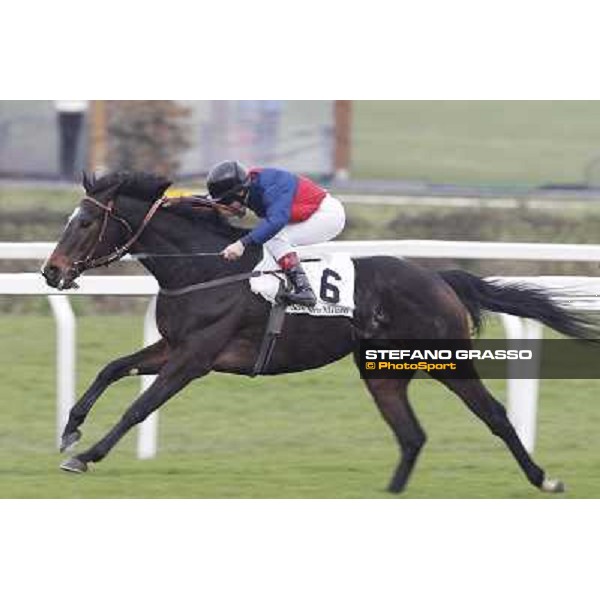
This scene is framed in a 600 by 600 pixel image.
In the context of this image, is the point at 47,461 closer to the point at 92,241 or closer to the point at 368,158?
the point at 92,241

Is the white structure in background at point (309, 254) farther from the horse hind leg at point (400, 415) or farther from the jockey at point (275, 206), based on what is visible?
the horse hind leg at point (400, 415)

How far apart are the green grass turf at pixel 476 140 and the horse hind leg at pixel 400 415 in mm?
16141

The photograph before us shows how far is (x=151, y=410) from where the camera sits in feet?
26.4

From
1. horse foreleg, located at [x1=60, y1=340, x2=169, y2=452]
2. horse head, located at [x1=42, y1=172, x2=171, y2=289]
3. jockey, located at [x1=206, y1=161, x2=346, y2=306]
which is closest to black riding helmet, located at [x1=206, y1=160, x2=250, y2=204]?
jockey, located at [x1=206, y1=161, x2=346, y2=306]

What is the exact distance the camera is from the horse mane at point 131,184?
824 cm

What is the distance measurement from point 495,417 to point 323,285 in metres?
0.95

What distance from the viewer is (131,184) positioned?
8297 millimetres

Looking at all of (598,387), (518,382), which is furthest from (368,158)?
(518,382)

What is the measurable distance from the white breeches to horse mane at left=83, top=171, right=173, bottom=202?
0.54 m

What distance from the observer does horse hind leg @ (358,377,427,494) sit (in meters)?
8.28

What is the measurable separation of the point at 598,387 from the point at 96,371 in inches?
115

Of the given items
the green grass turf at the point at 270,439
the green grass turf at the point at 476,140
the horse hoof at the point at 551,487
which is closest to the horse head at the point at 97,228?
the green grass turf at the point at 270,439

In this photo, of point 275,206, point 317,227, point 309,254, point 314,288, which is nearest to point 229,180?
point 275,206

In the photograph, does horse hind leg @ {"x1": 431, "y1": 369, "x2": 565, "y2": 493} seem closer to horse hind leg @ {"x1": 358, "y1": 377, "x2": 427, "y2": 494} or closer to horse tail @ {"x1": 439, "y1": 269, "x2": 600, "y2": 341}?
horse hind leg @ {"x1": 358, "y1": 377, "x2": 427, "y2": 494}
